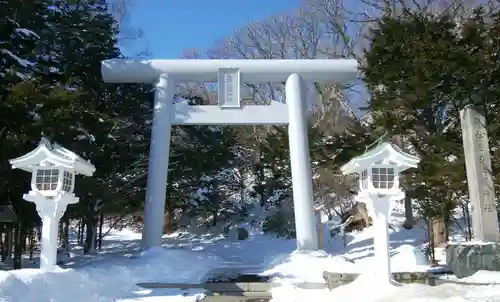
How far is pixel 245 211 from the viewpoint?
21.0m

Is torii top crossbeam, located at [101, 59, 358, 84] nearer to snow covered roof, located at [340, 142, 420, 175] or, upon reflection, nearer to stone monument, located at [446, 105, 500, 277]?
stone monument, located at [446, 105, 500, 277]

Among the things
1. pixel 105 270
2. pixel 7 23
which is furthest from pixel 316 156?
pixel 7 23

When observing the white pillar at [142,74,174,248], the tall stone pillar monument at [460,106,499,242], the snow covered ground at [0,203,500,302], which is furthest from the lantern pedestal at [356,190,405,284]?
the white pillar at [142,74,174,248]

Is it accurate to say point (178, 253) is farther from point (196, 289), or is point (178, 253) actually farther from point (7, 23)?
point (7, 23)

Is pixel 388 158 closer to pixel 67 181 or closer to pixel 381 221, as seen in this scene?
pixel 381 221

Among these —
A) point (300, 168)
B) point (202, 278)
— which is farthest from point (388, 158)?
point (300, 168)

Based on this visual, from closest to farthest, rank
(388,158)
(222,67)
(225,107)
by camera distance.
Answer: (388,158) < (225,107) < (222,67)

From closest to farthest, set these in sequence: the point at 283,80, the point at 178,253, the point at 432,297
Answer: the point at 432,297
the point at 178,253
the point at 283,80

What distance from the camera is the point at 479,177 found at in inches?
364

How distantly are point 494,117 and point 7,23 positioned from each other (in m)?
11.8

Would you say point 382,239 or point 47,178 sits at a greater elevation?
point 47,178

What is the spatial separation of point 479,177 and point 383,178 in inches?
110

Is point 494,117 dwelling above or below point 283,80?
below

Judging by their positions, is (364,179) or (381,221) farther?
(364,179)
